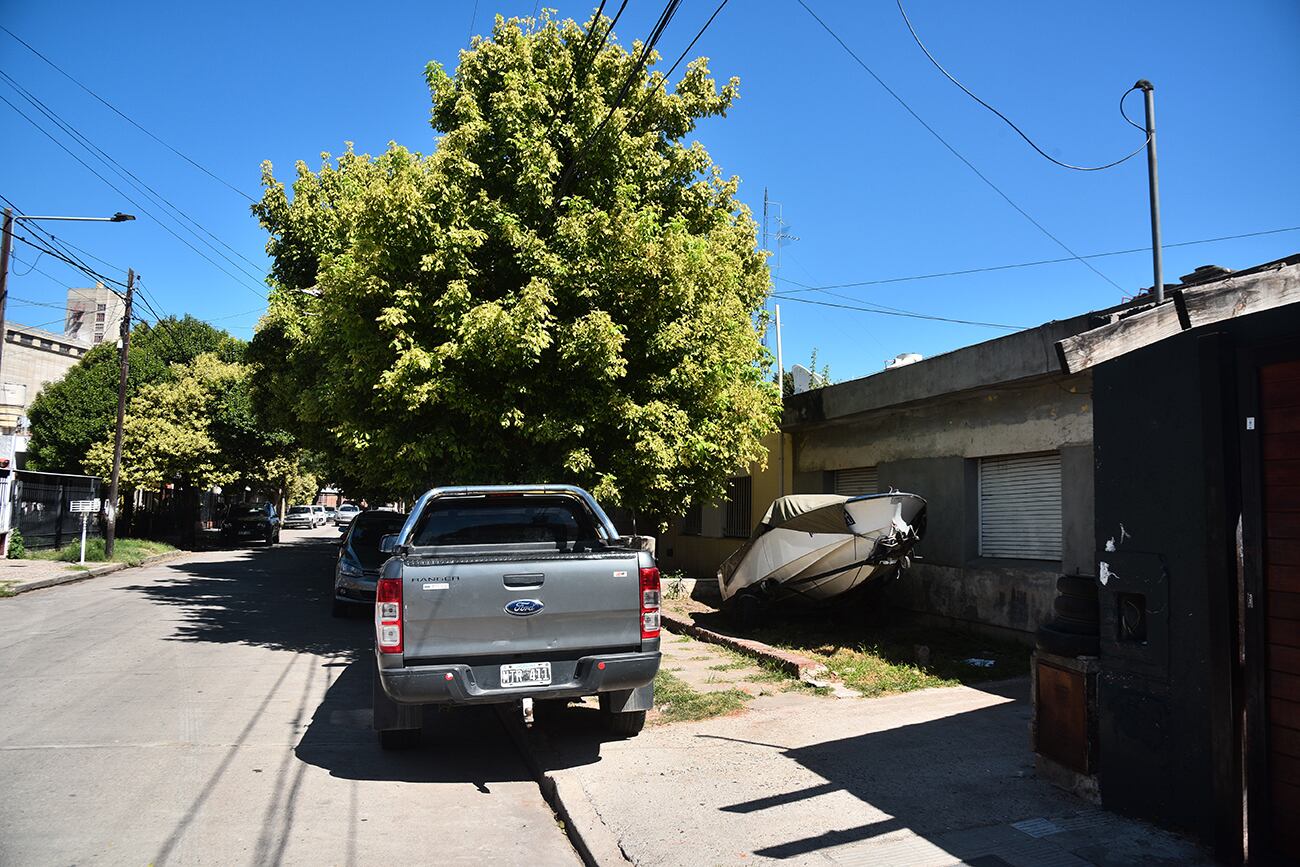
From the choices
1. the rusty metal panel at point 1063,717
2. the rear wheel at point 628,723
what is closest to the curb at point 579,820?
the rear wheel at point 628,723

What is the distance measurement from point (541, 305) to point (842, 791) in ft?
18.6

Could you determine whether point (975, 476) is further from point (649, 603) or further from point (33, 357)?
point (33, 357)

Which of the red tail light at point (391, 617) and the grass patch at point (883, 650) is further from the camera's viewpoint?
the grass patch at point (883, 650)

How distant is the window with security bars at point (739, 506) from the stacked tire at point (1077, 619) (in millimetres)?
11113

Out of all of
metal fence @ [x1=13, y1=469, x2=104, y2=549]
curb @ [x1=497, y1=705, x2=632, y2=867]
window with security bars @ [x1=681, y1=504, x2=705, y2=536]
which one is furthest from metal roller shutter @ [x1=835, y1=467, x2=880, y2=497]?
metal fence @ [x1=13, y1=469, x2=104, y2=549]

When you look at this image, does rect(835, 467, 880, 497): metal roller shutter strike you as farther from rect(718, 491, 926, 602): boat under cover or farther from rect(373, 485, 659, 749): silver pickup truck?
rect(373, 485, 659, 749): silver pickup truck

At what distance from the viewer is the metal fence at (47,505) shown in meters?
24.1

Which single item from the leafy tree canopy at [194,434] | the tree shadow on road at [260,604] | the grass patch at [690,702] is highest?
the leafy tree canopy at [194,434]

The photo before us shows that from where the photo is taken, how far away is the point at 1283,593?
3938mm

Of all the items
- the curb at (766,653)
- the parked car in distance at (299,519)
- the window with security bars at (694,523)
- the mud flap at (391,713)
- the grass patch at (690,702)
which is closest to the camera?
the mud flap at (391,713)

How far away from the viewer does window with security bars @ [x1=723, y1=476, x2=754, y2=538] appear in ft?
53.8

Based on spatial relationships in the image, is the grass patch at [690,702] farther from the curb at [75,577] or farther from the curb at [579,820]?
the curb at [75,577]

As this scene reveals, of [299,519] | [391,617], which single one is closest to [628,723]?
[391,617]

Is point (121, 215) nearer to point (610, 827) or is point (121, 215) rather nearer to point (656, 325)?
point (656, 325)
